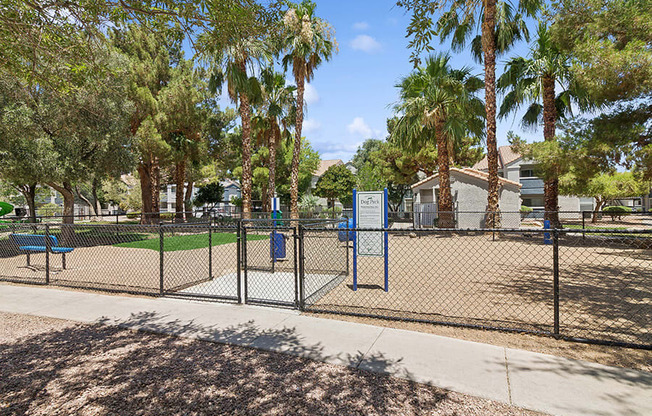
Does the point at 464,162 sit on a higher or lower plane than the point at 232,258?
higher

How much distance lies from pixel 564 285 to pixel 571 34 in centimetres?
931

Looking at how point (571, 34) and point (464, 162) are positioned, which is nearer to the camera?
point (571, 34)

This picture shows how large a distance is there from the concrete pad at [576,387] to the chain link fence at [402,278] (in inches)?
33.2

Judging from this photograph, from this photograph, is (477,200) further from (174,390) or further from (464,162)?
(174,390)

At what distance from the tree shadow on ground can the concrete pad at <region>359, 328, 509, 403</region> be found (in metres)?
A: 0.12

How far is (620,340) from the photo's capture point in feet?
14.3

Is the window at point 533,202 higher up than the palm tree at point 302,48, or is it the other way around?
the palm tree at point 302,48

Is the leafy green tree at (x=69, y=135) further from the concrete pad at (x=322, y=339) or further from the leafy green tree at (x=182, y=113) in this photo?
the concrete pad at (x=322, y=339)

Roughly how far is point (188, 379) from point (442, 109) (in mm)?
18869

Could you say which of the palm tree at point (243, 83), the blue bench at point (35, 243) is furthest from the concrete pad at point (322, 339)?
the palm tree at point (243, 83)

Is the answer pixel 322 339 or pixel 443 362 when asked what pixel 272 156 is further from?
pixel 443 362

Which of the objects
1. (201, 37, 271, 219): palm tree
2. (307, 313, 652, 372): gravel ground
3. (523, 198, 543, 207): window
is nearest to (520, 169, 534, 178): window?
(523, 198, 543, 207): window

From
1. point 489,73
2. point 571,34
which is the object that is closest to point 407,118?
point 489,73

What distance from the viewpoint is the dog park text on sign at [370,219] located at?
22.7 ft
